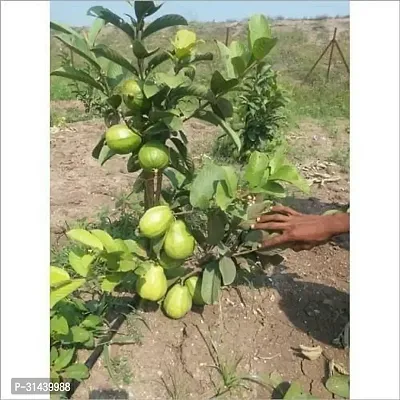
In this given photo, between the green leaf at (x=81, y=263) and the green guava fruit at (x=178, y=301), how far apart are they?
0.26 metres

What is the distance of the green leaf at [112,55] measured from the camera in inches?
41.6

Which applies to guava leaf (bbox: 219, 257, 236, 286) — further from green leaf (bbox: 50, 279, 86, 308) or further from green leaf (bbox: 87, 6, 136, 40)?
green leaf (bbox: 87, 6, 136, 40)

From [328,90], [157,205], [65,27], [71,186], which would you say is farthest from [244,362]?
[328,90]

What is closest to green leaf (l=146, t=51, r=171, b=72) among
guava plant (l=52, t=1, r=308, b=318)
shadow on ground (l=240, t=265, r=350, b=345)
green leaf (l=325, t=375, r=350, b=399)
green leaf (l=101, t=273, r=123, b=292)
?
guava plant (l=52, t=1, r=308, b=318)

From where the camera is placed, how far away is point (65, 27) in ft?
3.53

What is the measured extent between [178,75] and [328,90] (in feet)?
15.4

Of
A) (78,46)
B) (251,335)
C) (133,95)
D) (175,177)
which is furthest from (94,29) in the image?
(251,335)

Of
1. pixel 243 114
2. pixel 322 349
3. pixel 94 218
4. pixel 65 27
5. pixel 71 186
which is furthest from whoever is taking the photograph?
pixel 243 114

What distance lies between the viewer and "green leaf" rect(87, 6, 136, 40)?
1098mm

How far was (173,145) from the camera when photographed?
1330 millimetres

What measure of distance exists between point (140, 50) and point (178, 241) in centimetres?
41

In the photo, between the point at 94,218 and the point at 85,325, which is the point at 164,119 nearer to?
the point at 85,325

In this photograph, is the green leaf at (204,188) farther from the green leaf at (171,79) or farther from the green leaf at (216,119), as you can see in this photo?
the green leaf at (171,79)

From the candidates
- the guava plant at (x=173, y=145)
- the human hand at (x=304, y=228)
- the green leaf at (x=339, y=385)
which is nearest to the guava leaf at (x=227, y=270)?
the guava plant at (x=173, y=145)
